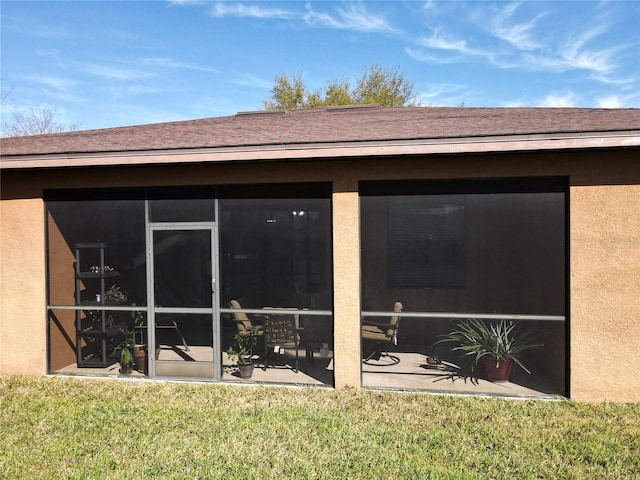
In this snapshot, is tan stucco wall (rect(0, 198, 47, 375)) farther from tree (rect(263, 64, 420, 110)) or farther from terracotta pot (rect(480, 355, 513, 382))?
tree (rect(263, 64, 420, 110))

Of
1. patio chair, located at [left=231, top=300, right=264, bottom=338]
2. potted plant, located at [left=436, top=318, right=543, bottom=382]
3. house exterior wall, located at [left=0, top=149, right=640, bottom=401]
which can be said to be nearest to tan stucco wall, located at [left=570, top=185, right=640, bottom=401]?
house exterior wall, located at [left=0, top=149, right=640, bottom=401]

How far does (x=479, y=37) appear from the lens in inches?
1389

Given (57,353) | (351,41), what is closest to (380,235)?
(57,353)

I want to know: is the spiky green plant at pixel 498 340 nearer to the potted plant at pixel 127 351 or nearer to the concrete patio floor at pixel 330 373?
the concrete patio floor at pixel 330 373

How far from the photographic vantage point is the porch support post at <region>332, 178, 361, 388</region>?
6.23 metres

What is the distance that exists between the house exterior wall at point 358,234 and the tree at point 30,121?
84.2ft

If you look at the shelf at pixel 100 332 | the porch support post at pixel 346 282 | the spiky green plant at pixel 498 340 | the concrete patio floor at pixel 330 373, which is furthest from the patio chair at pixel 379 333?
the shelf at pixel 100 332

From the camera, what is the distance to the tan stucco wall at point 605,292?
568cm

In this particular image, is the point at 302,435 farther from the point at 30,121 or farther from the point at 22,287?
the point at 30,121

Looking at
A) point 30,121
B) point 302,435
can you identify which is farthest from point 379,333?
point 30,121

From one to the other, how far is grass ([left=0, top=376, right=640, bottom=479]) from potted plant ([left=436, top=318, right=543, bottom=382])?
0.86 meters

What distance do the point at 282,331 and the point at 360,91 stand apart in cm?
2698

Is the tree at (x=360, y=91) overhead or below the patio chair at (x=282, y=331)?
overhead

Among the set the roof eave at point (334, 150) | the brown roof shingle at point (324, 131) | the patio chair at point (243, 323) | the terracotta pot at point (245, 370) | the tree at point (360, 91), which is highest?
the tree at point (360, 91)
